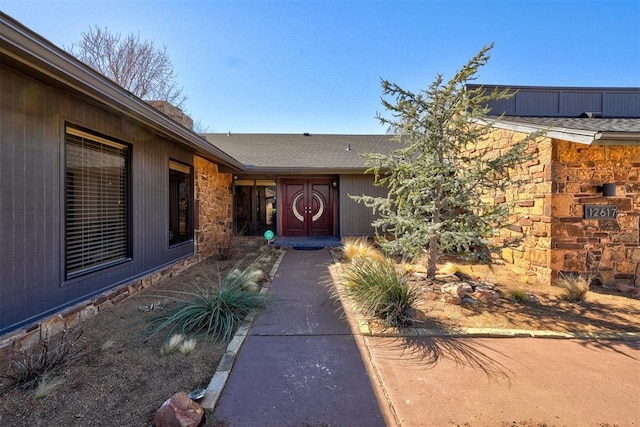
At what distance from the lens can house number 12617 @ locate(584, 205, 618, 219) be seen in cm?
527

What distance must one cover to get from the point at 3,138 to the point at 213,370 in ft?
9.63

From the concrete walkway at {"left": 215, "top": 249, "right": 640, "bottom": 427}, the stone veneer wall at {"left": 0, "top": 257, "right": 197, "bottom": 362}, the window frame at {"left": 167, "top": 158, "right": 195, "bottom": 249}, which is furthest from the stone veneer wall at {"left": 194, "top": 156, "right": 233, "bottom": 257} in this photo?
the concrete walkway at {"left": 215, "top": 249, "right": 640, "bottom": 427}

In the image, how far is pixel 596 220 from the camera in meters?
5.31

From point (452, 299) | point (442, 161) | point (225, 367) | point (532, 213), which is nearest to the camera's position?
point (225, 367)

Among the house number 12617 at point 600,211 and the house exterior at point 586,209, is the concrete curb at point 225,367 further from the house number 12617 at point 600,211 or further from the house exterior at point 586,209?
the house number 12617 at point 600,211

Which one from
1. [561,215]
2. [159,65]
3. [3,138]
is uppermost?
[159,65]

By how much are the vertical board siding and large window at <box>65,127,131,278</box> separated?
668cm

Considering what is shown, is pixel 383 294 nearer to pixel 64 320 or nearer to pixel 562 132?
pixel 64 320

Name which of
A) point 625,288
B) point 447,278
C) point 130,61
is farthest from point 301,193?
point 130,61

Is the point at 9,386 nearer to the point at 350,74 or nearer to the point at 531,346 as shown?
the point at 531,346

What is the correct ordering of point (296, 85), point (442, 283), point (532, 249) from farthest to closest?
point (296, 85)
point (532, 249)
point (442, 283)

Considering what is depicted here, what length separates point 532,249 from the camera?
5.67 meters

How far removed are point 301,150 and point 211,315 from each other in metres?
8.95

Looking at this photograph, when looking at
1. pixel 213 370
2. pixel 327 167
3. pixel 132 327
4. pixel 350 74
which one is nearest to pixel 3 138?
pixel 132 327
